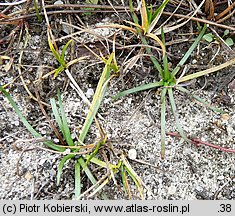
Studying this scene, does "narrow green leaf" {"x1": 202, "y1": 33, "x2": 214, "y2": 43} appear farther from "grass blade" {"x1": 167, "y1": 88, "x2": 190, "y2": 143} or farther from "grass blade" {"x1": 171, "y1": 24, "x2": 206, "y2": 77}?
"grass blade" {"x1": 167, "y1": 88, "x2": 190, "y2": 143}

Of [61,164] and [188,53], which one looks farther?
[188,53]

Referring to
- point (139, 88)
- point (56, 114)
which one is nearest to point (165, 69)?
point (139, 88)

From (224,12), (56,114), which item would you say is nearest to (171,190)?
(56,114)

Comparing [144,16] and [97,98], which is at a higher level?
[144,16]

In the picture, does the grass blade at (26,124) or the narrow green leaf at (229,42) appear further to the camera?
the narrow green leaf at (229,42)

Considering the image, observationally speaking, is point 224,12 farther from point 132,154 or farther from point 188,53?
point 132,154

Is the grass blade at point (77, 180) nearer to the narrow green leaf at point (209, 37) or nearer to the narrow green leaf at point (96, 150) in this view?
the narrow green leaf at point (96, 150)

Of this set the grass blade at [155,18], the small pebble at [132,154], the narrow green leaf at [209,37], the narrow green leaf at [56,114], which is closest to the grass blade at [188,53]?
the narrow green leaf at [209,37]

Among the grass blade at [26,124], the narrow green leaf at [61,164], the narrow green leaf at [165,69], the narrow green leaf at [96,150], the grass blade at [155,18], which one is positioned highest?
the grass blade at [155,18]

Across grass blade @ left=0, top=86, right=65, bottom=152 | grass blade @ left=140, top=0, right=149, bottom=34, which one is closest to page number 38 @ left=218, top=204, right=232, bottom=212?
grass blade @ left=0, top=86, right=65, bottom=152

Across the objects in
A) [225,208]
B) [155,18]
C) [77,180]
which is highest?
[155,18]
